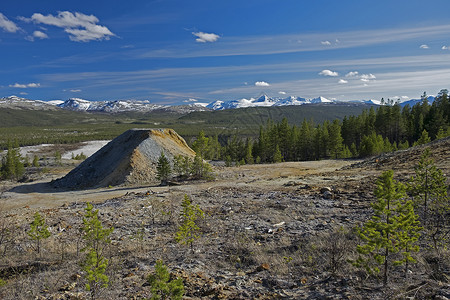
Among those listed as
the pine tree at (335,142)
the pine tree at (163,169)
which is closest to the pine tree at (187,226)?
the pine tree at (163,169)

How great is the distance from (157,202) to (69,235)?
585cm

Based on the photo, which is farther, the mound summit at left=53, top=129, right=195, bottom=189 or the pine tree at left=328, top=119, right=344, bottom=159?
the pine tree at left=328, top=119, right=344, bottom=159

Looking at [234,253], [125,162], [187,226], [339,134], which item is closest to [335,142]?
[339,134]

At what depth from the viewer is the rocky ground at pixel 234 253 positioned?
246 inches

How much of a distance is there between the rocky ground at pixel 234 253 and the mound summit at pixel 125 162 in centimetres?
1180

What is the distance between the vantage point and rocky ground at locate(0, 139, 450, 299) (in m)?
6.24

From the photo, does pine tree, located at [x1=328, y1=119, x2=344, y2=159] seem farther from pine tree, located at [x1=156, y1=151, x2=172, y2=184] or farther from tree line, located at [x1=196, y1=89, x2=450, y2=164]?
pine tree, located at [x1=156, y1=151, x2=172, y2=184]

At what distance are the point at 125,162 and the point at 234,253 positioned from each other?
81.2ft

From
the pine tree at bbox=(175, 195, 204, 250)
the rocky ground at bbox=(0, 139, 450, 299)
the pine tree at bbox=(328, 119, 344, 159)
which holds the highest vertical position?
the pine tree at bbox=(328, 119, 344, 159)

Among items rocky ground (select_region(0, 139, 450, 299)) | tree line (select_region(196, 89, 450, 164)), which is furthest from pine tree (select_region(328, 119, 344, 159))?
rocky ground (select_region(0, 139, 450, 299))

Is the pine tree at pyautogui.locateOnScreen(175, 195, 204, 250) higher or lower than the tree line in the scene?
lower

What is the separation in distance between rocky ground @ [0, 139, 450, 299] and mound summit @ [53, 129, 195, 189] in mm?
11802

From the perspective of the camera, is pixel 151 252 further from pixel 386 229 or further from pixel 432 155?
pixel 432 155

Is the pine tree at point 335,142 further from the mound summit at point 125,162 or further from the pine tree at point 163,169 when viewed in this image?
the pine tree at point 163,169
